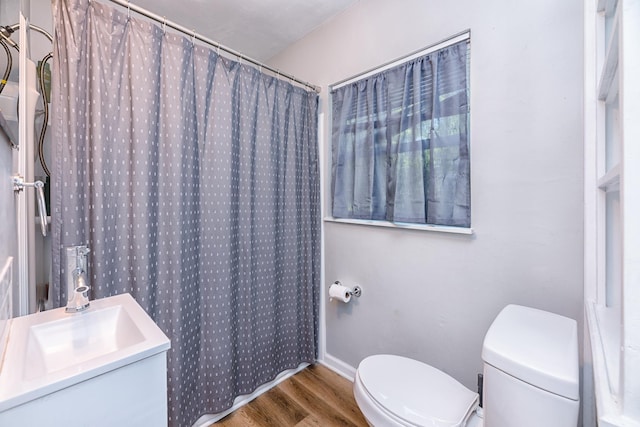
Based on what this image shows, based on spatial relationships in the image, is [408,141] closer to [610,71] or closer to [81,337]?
[610,71]

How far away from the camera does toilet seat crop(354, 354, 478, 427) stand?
0.98 meters

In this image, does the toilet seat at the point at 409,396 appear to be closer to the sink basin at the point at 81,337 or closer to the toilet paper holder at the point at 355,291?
the toilet paper holder at the point at 355,291

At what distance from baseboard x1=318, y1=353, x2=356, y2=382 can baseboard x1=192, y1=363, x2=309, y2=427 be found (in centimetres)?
15

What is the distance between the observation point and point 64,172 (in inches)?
→ 42.8

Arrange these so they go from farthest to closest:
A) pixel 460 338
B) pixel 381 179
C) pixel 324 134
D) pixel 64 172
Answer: pixel 324 134 → pixel 381 179 → pixel 460 338 → pixel 64 172

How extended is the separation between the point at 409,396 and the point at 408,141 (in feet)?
4.00

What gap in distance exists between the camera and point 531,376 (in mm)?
728

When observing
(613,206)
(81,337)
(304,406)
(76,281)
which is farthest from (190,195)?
(613,206)

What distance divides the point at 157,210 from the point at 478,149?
5.14 ft

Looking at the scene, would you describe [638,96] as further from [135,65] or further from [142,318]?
[135,65]

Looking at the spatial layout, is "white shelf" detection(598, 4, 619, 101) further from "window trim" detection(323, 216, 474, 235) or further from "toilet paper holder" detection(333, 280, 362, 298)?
"toilet paper holder" detection(333, 280, 362, 298)

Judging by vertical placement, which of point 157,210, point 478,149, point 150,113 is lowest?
point 157,210

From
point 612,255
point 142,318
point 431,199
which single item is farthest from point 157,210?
point 612,255

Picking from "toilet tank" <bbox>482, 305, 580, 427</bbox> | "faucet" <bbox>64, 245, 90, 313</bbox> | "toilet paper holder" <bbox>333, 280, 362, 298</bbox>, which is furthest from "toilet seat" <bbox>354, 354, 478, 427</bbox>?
"faucet" <bbox>64, 245, 90, 313</bbox>
